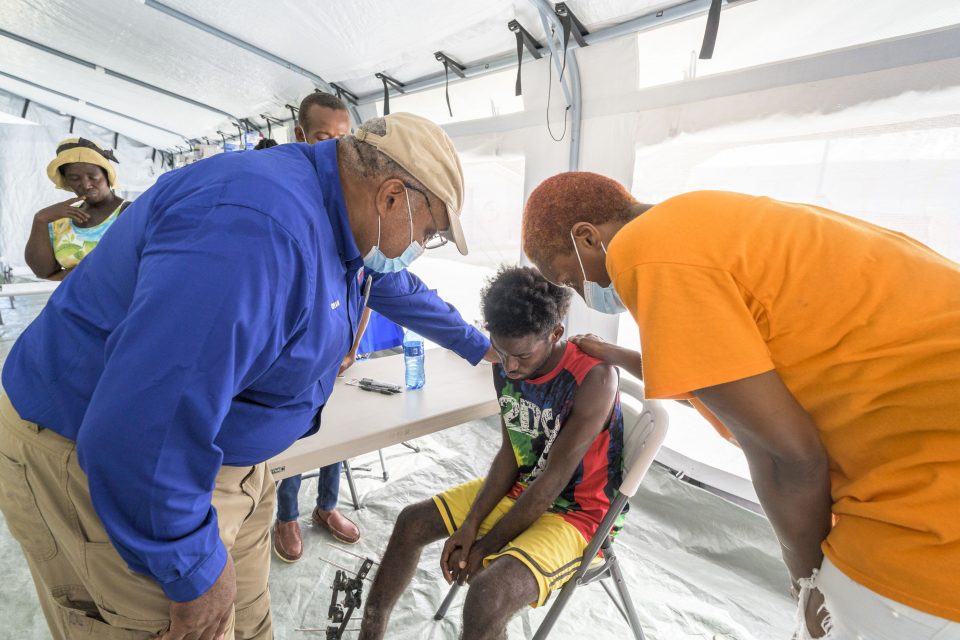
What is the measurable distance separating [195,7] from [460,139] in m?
1.91

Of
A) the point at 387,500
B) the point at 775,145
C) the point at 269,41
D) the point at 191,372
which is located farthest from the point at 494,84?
the point at 191,372

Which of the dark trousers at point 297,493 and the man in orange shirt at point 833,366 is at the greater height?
the man in orange shirt at point 833,366

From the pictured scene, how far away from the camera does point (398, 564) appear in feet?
5.22

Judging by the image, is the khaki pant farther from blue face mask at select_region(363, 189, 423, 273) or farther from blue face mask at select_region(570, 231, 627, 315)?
blue face mask at select_region(570, 231, 627, 315)

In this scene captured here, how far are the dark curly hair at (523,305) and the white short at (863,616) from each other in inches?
37.9

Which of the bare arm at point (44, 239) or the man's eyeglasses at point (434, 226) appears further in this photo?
the bare arm at point (44, 239)

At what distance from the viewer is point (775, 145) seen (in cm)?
201

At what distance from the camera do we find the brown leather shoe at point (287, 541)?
222 centimetres

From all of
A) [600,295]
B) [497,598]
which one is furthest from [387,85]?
[497,598]

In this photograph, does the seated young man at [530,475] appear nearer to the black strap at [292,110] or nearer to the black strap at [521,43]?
the black strap at [521,43]

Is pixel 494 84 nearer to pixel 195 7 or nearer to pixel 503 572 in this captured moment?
pixel 195 7

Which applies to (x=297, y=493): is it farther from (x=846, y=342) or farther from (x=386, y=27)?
(x=386, y=27)

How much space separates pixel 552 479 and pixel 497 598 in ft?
1.25

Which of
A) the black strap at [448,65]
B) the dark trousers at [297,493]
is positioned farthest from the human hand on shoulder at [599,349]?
the black strap at [448,65]
